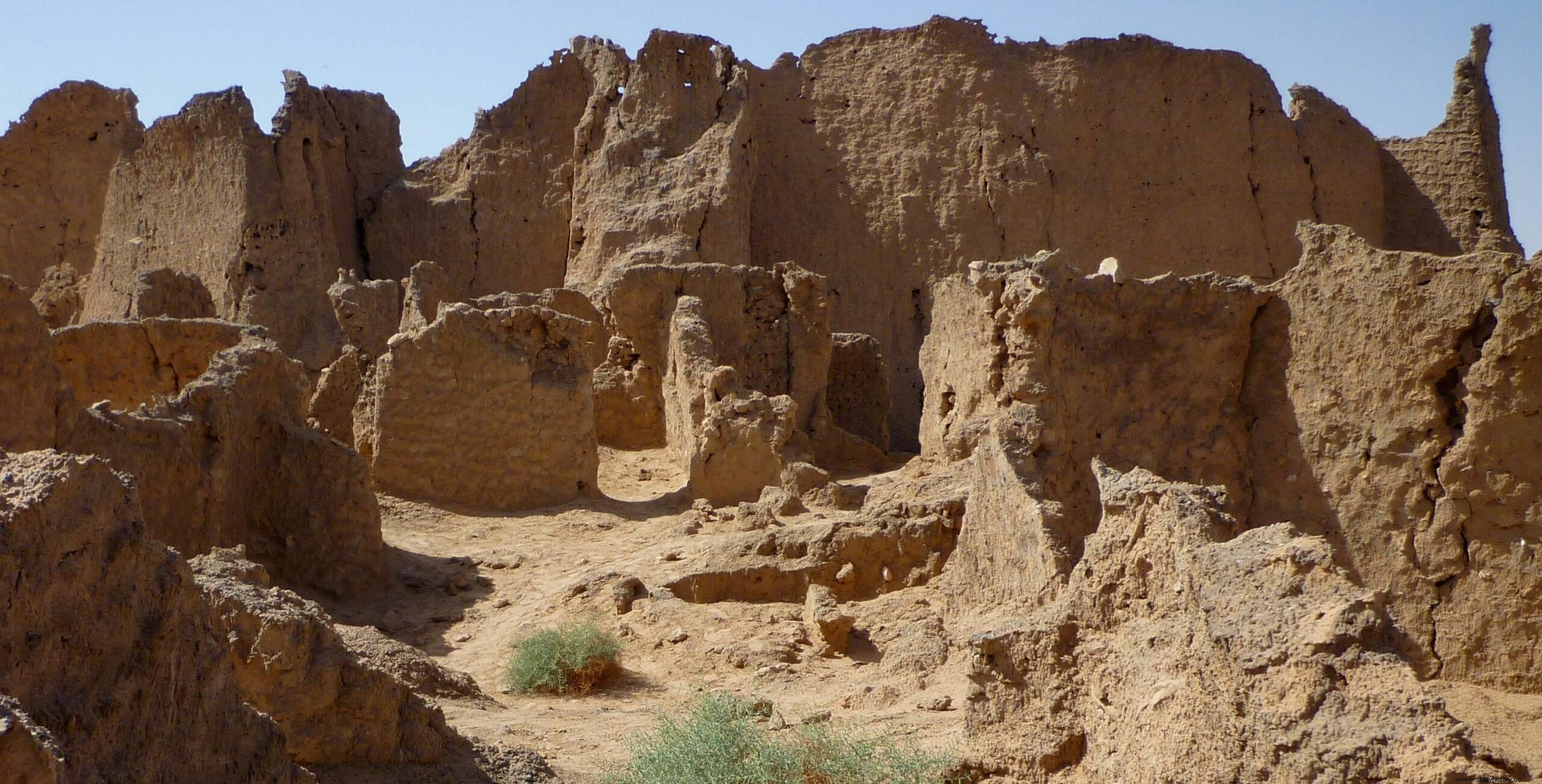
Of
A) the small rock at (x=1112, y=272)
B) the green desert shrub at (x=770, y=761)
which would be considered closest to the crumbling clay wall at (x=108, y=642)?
the green desert shrub at (x=770, y=761)

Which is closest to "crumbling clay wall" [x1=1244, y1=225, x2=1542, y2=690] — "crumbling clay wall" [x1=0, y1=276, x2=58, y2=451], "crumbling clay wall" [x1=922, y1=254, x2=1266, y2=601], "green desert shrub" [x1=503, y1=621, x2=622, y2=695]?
"crumbling clay wall" [x1=922, y1=254, x2=1266, y2=601]

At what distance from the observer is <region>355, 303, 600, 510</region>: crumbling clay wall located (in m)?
10.6

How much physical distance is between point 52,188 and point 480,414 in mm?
10655

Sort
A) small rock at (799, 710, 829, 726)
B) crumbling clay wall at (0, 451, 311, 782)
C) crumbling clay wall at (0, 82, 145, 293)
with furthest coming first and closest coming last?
crumbling clay wall at (0, 82, 145, 293)
small rock at (799, 710, 829, 726)
crumbling clay wall at (0, 451, 311, 782)

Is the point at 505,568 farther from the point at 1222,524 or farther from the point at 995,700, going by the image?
the point at 1222,524

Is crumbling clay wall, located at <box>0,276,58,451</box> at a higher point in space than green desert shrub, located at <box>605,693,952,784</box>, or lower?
higher

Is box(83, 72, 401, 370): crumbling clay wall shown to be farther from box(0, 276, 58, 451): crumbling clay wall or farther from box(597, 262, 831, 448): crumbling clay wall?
box(0, 276, 58, 451): crumbling clay wall

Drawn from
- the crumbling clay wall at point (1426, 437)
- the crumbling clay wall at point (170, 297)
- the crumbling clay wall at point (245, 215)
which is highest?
the crumbling clay wall at point (245, 215)

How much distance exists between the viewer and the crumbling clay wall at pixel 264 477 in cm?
780

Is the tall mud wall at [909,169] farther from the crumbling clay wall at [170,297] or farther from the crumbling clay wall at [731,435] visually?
the crumbling clay wall at [731,435]

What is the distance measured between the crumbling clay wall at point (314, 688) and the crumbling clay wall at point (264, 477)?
3028 mm

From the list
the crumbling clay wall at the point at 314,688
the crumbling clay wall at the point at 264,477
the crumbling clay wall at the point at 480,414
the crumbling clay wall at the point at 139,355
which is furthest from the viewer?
the crumbling clay wall at the point at 480,414

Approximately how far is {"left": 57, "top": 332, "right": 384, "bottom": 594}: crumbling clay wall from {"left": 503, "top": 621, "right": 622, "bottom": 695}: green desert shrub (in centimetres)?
190

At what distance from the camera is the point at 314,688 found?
4.65 metres
